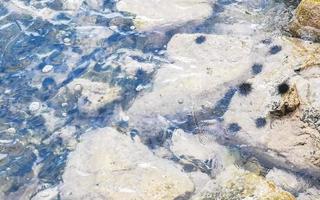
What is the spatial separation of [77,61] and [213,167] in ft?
11.8

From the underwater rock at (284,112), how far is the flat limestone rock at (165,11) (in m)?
2.12

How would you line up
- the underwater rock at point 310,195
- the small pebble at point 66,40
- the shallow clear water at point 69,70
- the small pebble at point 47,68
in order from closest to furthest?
the underwater rock at point 310,195, the shallow clear water at point 69,70, the small pebble at point 47,68, the small pebble at point 66,40

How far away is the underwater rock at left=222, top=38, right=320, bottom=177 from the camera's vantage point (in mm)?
5637

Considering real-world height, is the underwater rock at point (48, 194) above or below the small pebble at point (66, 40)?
below

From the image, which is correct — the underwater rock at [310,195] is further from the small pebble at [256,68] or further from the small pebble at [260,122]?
the small pebble at [256,68]

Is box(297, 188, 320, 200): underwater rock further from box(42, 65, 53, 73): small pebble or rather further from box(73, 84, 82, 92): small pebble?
Answer: box(42, 65, 53, 73): small pebble

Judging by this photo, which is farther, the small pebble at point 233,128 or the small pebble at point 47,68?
the small pebble at point 47,68

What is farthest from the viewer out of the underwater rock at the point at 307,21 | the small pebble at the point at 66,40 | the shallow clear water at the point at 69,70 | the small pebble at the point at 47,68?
the small pebble at the point at 66,40

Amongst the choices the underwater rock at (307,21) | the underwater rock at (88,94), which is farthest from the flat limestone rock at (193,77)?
the underwater rock at (307,21)

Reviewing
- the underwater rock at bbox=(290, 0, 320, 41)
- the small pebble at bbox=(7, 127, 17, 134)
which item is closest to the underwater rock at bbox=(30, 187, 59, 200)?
the small pebble at bbox=(7, 127, 17, 134)

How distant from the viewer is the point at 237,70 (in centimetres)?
703

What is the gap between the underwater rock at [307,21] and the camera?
6.73 metres

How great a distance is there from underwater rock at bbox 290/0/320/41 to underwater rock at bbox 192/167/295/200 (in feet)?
10.3

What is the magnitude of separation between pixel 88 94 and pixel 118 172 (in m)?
2.00
